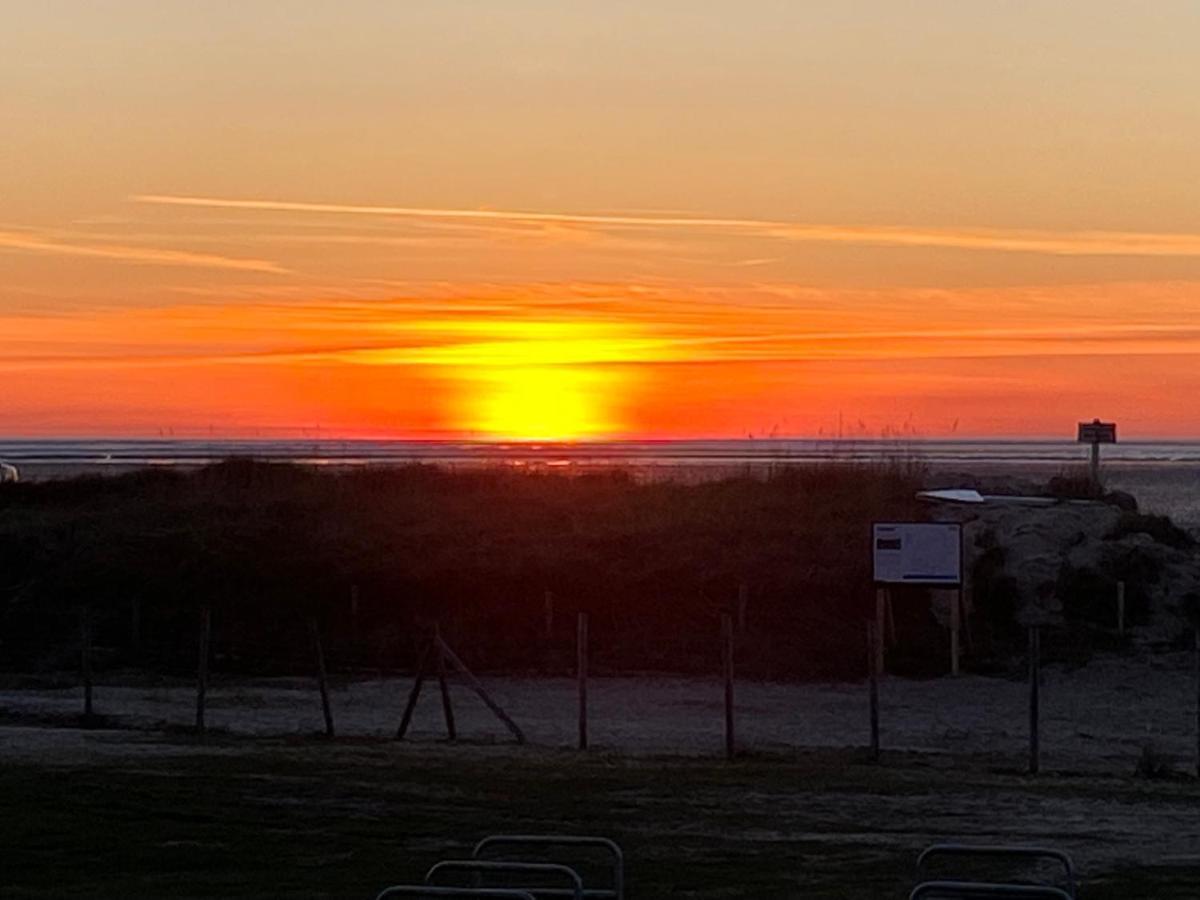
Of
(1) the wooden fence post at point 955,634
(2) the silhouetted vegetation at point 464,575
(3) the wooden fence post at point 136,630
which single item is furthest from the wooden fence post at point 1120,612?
(3) the wooden fence post at point 136,630

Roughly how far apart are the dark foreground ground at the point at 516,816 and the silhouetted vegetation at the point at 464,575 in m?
15.8

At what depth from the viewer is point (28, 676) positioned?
3825cm

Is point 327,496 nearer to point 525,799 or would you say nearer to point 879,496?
point 879,496

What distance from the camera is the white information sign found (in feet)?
108

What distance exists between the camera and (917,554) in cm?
3291

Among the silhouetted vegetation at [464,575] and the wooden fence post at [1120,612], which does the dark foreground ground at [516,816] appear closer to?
the silhouetted vegetation at [464,575]

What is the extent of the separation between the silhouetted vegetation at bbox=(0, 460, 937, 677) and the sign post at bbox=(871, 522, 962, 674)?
600 centimetres

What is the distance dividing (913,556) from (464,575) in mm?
15546

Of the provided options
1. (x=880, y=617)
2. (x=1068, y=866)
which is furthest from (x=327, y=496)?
(x=1068, y=866)

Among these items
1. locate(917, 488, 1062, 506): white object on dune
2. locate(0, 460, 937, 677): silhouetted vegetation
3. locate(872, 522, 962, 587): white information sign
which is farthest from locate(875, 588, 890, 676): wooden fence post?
locate(917, 488, 1062, 506): white object on dune

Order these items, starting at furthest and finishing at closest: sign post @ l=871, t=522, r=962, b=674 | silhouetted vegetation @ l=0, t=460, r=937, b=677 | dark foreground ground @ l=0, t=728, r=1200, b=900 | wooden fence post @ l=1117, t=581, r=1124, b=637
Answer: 1. silhouetted vegetation @ l=0, t=460, r=937, b=677
2. wooden fence post @ l=1117, t=581, r=1124, b=637
3. sign post @ l=871, t=522, r=962, b=674
4. dark foreground ground @ l=0, t=728, r=1200, b=900

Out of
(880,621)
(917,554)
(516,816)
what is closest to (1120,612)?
(880,621)

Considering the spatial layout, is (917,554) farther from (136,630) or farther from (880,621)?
(136,630)

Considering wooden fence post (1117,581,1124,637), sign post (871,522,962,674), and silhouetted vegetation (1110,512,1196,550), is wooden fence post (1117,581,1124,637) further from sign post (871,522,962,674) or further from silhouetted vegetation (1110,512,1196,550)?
sign post (871,522,962,674)
